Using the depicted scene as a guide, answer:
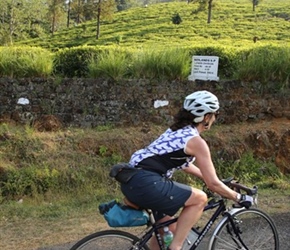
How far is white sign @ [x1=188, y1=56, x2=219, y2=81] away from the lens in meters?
9.02

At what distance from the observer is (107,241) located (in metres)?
3.32

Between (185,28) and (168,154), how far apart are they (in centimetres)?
2925

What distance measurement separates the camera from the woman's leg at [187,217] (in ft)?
10.9

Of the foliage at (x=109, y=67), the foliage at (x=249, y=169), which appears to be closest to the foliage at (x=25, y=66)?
the foliage at (x=109, y=67)

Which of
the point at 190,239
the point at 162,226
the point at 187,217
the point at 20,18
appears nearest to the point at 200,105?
the point at 187,217

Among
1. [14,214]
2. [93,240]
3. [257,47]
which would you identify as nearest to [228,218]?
[93,240]

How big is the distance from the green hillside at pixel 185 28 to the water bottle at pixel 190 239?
65.0 feet

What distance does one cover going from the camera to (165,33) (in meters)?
29.2

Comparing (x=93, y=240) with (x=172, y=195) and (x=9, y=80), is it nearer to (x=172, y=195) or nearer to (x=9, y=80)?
(x=172, y=195)

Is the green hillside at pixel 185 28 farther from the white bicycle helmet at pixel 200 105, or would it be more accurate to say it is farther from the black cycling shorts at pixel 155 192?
the black cycling shorts at pixel 155 192

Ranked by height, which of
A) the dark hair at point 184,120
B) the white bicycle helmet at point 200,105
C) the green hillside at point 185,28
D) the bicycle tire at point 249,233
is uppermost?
the green hillside at point 185,28

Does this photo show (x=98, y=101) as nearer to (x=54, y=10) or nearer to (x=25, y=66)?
(x=25, y=66)

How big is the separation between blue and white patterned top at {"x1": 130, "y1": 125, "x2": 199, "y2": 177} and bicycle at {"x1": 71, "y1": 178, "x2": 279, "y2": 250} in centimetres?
38

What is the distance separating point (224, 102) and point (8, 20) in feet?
110
